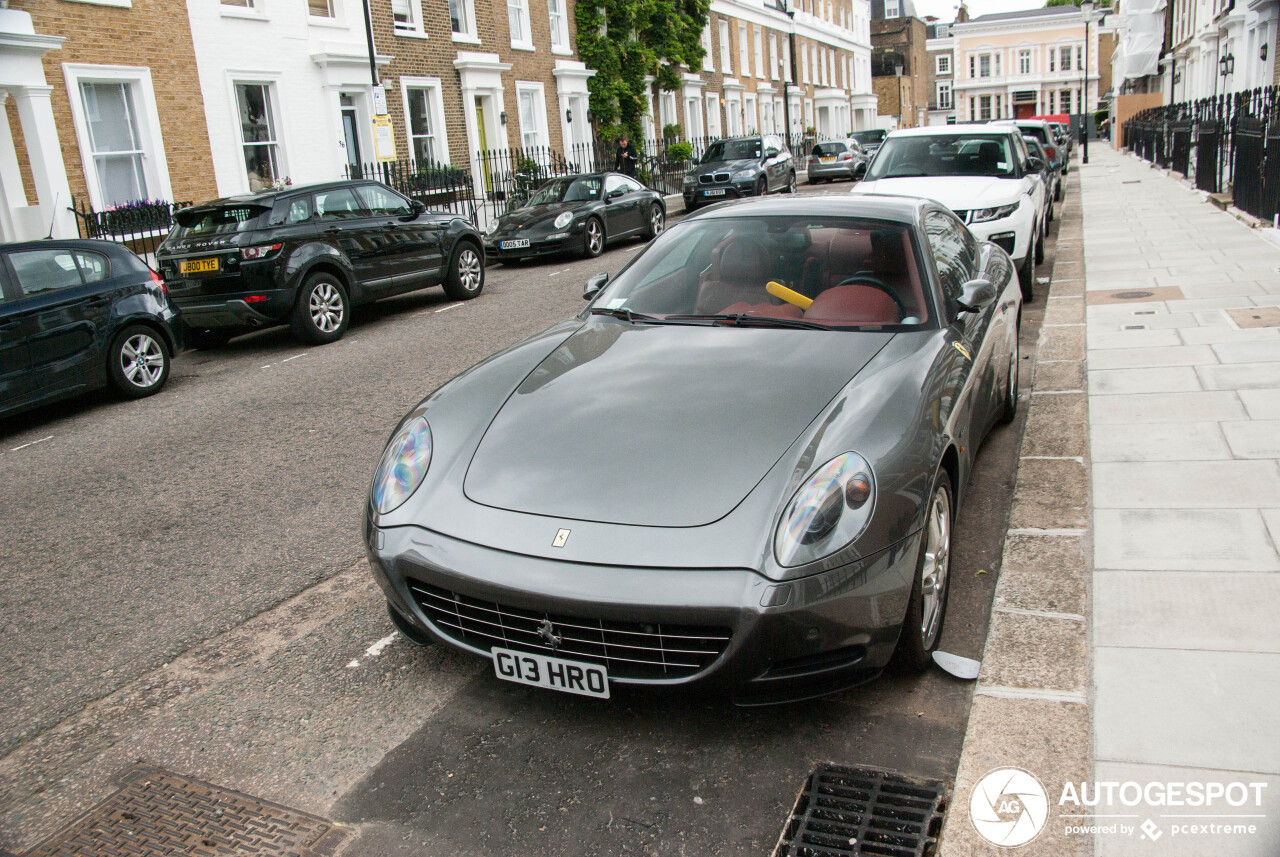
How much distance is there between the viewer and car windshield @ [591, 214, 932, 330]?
4094 mm

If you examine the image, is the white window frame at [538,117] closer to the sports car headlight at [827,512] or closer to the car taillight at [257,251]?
the car taillight at [257,251]

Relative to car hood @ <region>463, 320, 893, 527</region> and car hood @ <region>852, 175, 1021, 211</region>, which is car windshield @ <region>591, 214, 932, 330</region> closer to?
car hood @ <region>463, 320, 893, 527</region>

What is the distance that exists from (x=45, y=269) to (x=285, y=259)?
99.0 inches

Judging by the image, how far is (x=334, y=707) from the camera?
3271mm

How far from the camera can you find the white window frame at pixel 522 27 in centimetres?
2673

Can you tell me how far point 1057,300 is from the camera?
9.75m

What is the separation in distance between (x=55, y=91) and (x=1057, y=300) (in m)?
15.0

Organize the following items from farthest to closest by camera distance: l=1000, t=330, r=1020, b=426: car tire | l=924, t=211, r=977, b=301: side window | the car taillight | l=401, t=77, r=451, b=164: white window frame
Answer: l=401, t=77, r=451, b=164: white window frame → the car taillight → l=1000, t=330, r=1020, b=426: car tire → l=924, t=211, r=977, b=301: side window

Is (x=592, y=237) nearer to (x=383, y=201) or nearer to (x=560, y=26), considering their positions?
A: (x=383, y=201)

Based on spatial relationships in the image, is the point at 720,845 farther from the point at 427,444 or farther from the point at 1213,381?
the point at 1213,381

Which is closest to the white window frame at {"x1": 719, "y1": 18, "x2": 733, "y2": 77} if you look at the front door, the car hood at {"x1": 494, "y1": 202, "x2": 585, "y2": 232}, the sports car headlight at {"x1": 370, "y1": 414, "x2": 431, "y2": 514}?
the front door

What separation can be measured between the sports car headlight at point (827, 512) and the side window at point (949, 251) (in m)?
1.62

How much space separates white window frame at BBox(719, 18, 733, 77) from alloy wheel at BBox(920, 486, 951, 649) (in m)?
41.8

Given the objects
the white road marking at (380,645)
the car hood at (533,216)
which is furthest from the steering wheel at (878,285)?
the car hood at (533,216)
